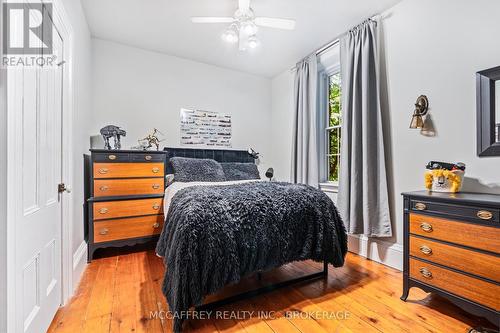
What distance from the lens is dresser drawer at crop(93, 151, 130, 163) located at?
8.27 ft

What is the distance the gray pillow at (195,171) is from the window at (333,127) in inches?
60.3

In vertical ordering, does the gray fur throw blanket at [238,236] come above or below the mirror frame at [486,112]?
below

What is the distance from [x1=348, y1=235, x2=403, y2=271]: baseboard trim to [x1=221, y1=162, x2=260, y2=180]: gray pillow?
5.23ft

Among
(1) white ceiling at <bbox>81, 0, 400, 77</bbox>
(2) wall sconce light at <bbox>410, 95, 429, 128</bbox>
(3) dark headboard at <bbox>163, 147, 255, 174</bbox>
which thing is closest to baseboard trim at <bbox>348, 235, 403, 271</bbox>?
A: (2) wall sconce light at <bbox>410, 95, 429, 128</bbox>

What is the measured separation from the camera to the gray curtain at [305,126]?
334 centimetres

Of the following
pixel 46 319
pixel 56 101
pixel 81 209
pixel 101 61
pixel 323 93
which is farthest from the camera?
pixel 323 93

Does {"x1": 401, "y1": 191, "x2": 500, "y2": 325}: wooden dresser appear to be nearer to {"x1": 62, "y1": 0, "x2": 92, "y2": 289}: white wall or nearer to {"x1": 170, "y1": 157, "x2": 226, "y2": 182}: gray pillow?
{"x1": 170, "y1": 157, "x2": 226, "y2": 182}: gray pillow

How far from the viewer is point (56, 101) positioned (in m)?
1.62

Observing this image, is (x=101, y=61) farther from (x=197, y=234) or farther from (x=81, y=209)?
(x=197, y=234)

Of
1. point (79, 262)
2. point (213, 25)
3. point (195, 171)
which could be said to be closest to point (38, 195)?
point (79, 262)

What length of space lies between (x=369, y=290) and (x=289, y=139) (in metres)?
2.54

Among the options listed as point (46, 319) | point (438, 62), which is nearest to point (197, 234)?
point (46, 319)

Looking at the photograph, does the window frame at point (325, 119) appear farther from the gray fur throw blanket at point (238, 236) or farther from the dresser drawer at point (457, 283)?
the dresser drawer at point (457, 283)

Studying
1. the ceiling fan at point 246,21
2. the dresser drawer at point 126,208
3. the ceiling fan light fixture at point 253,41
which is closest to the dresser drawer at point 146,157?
the dresser drawer at point 126,208
